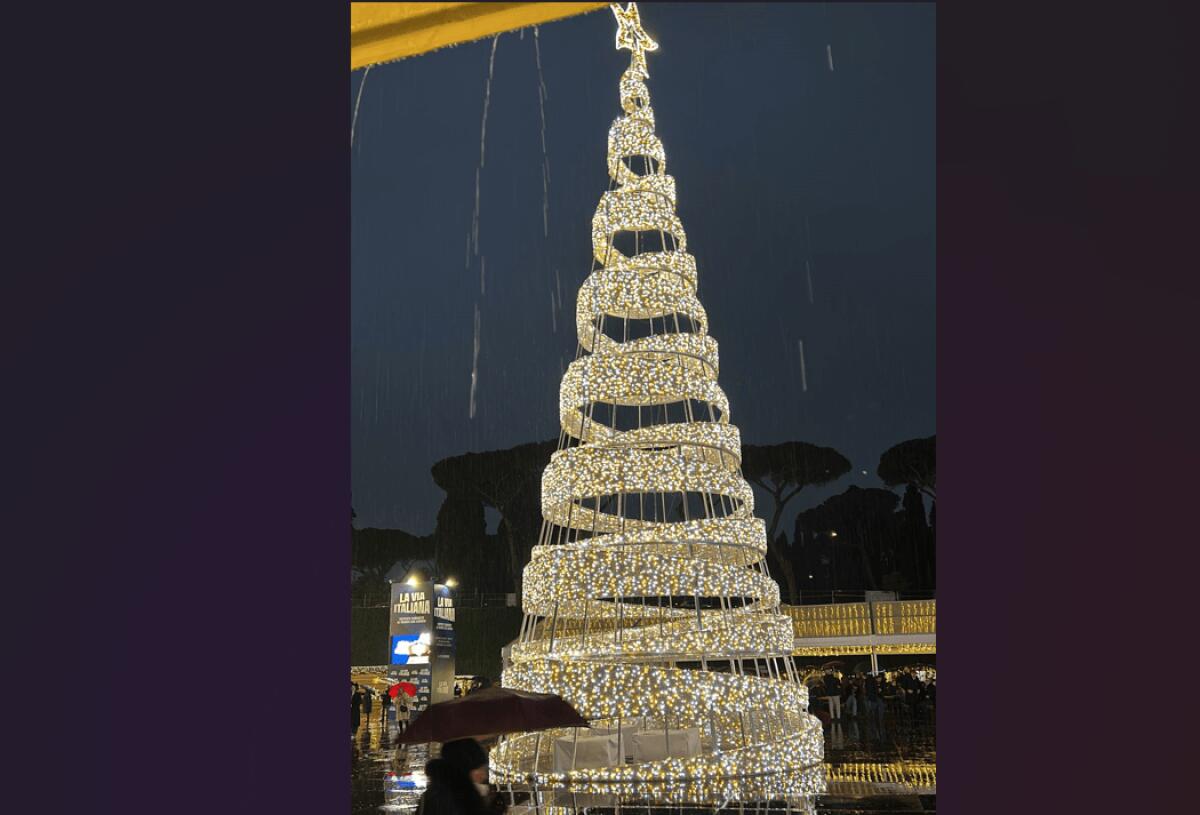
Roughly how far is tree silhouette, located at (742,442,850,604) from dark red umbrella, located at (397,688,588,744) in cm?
2575

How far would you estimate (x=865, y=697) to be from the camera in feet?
61.3

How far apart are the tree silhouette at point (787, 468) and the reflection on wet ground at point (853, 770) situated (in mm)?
13765

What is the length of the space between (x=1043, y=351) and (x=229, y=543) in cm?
88

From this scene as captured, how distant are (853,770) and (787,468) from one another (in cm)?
2139

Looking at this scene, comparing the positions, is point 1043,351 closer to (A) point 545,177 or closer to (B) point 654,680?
(B) point 654,680

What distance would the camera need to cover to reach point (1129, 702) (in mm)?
1050

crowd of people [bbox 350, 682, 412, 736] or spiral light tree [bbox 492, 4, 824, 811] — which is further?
crowd of people [bbox 350, 682, 412, 736]

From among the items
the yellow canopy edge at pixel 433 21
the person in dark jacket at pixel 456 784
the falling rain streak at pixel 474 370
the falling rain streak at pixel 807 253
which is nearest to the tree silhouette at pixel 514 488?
the falling rain streak at pixel 474 370

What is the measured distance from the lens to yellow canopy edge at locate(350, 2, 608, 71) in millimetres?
1154

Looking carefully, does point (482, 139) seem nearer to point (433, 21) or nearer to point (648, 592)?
point (648, 592)

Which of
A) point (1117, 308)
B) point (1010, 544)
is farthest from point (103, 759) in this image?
point (1117, 308)

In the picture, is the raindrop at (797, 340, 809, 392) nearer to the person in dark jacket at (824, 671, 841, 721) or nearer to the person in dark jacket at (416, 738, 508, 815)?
the person in dark jacket at (824, 671, 841, 721)

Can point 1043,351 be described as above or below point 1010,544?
above

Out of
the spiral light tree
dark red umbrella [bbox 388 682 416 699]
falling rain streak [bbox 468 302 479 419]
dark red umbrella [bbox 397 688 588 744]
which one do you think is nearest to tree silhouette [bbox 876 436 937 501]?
falling rain streak [bbox 468 302 479 419]
